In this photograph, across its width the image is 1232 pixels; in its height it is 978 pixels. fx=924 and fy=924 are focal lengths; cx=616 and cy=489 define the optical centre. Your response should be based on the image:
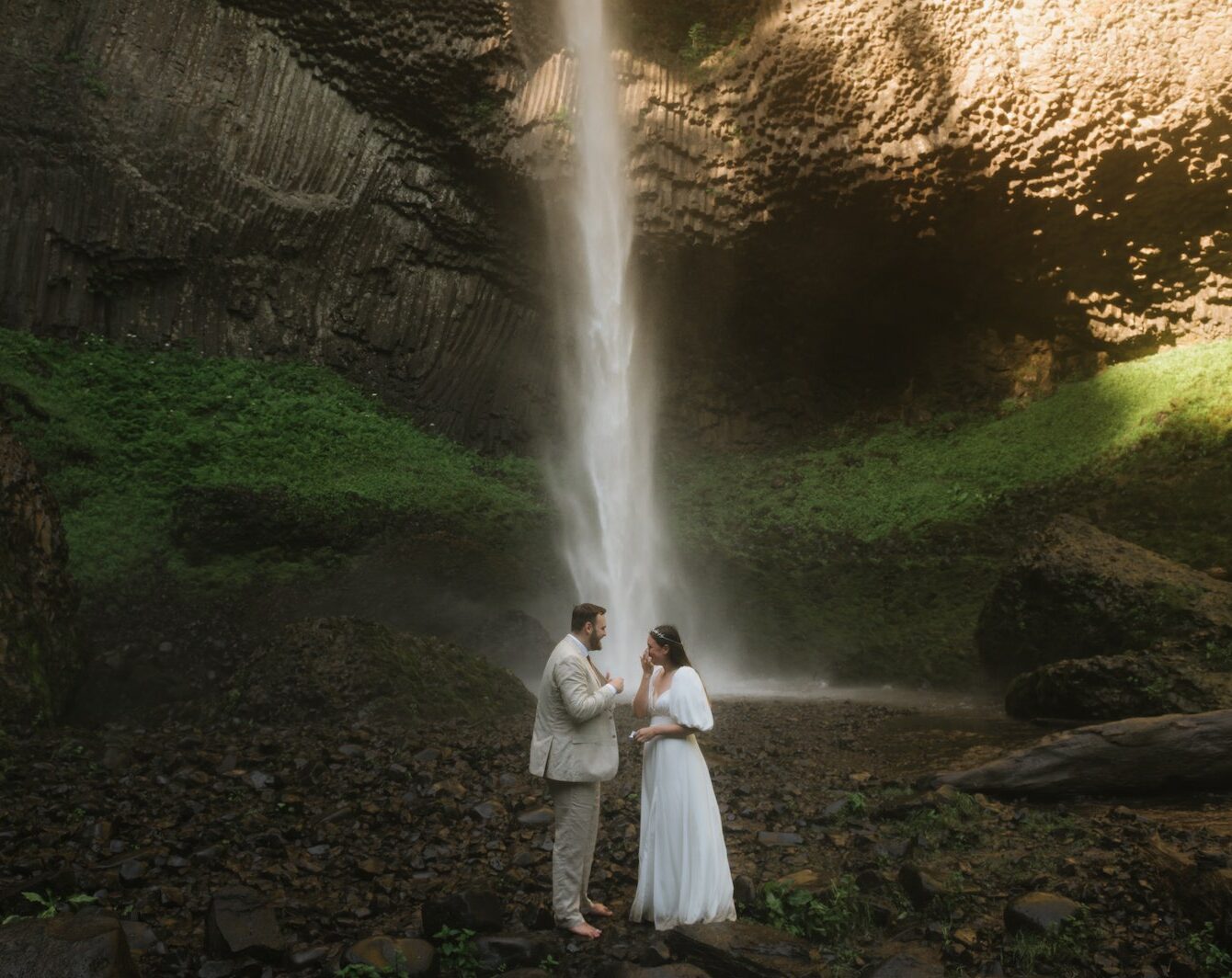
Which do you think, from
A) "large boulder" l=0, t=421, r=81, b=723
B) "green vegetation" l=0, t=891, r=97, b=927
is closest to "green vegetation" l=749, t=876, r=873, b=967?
"green vegetation" l=0, t=891, r=97, b=927

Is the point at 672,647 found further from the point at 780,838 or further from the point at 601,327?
the point at 601,327

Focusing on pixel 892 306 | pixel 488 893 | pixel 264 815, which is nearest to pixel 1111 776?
pixel 488 893

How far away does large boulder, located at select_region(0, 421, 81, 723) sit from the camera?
24.8ft

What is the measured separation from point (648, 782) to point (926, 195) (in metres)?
17.0

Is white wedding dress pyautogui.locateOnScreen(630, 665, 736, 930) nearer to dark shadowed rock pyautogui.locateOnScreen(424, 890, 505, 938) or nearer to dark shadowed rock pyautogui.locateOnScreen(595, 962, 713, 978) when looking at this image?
dark shadowed rock pyautogui.locateOnScreen(595, 962, 713, 978)

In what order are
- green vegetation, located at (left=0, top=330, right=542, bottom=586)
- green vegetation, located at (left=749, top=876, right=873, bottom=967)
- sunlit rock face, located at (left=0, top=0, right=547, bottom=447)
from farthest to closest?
sunlit rock face, located at (left=0, top=0, right=547, bottom=447) < green vegetation, located at (left=0, top=330, right=542, bottom=586) < green vegetation, located at (left=749, top=876, right=873, bottom=967)

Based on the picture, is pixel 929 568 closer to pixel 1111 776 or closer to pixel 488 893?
pixel 1111 776

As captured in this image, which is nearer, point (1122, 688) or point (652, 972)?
point (652, 972)

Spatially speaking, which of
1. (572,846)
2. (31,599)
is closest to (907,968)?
(572,846)

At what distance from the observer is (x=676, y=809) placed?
4.55 m

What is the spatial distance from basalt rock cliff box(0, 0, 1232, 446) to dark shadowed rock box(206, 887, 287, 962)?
1617 cm

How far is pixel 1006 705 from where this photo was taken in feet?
30.1

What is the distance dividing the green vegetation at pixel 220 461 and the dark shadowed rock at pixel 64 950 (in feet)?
28.9

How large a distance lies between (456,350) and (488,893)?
17244mm
